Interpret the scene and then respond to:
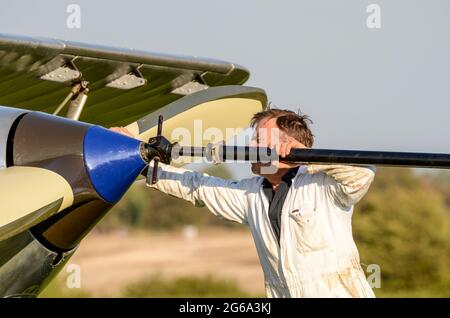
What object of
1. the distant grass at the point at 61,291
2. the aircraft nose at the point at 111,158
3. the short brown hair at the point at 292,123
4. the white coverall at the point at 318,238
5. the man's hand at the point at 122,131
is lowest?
the distant grass at the point at 61,291

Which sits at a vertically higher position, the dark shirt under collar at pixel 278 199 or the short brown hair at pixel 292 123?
the short brown hair at pixel 292 123

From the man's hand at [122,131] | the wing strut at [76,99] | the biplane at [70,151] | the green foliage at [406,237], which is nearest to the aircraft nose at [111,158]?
the biplane at [70,151]

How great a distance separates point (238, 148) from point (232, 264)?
1659 centimetres

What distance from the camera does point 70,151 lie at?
24.3 feet

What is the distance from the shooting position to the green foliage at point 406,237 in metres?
20.6

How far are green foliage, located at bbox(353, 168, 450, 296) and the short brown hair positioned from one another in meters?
13.1

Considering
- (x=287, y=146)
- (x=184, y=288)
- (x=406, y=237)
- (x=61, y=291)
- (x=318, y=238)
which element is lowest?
(x=184, y=288)

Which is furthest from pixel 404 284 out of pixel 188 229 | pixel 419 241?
pixel 188 229

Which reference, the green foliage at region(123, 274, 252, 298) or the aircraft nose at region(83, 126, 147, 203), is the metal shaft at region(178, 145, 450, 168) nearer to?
the aircraft nose at region(83, 126, 147, 203)

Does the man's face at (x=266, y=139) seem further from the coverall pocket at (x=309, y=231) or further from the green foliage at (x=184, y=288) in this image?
the green foliage at (x=184, y=288)

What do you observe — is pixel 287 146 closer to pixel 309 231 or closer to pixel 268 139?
pixel 268 139

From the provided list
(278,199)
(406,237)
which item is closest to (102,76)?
(278,199)

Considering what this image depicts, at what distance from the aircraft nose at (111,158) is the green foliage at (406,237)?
12905mm
